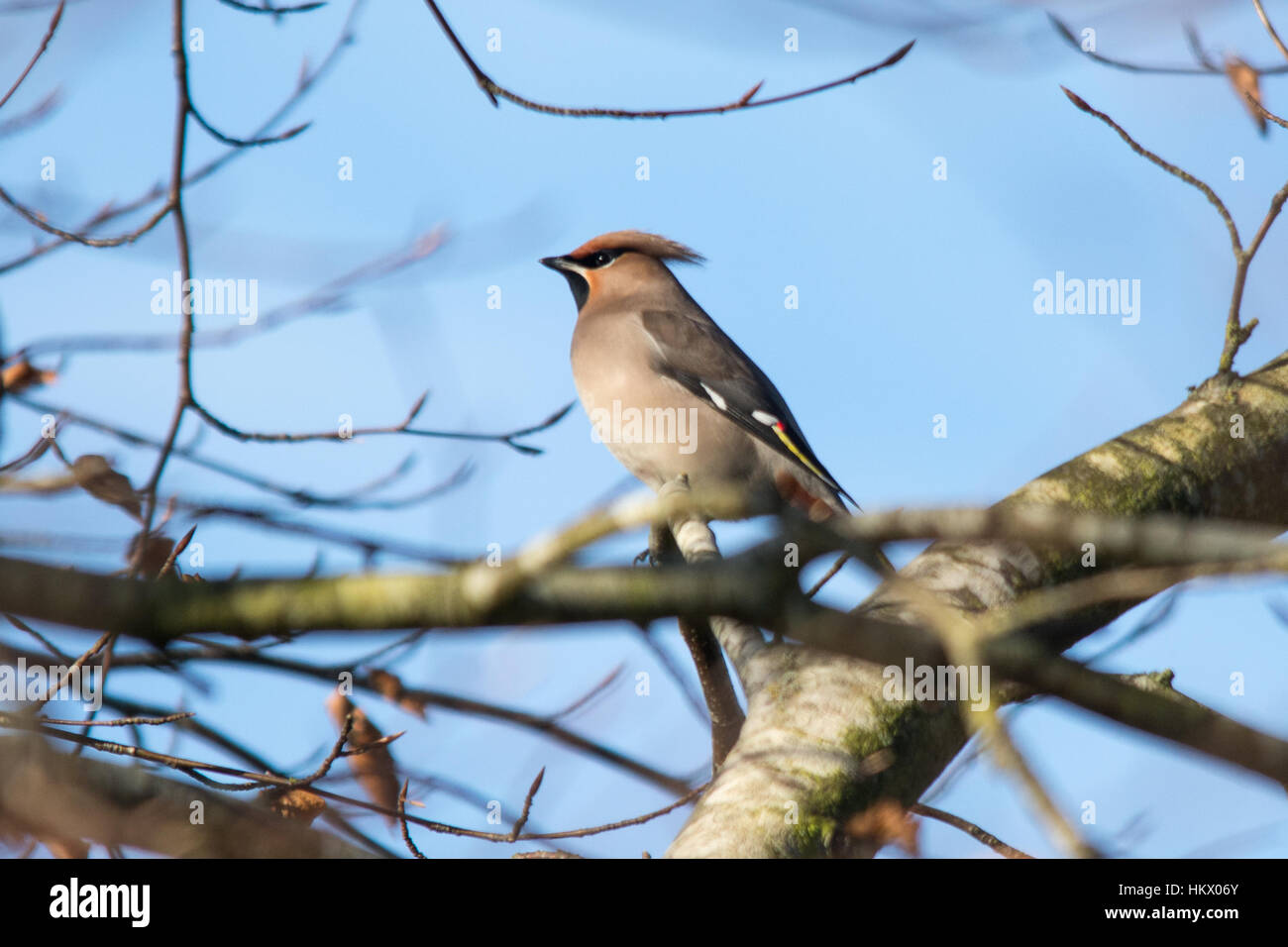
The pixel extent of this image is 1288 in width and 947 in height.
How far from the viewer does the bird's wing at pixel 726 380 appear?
18.3ft

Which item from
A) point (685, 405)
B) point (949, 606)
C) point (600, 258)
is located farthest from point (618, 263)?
point (949, 606)

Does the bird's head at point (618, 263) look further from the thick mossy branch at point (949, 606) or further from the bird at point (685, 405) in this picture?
the thick mossy branch at point (949, 606)

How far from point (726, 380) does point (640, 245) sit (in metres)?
1.29

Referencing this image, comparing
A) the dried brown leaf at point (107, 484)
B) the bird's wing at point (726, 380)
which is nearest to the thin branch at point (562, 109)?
the dried brown leaf at point (107, 484)

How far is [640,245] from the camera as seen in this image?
6.80 meters

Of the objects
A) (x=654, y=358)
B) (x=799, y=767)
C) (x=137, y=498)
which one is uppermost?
(x=654, y=358)
